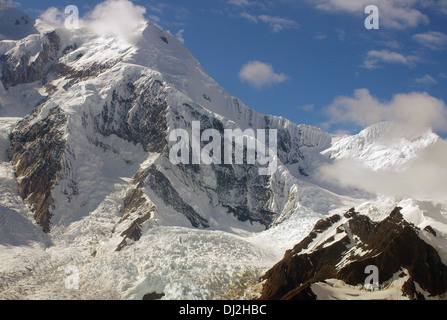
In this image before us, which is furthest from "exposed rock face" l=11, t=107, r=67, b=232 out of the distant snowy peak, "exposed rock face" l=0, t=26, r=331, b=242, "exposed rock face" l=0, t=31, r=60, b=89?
the distant snowy peak

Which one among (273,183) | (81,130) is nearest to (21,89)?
(81,130)

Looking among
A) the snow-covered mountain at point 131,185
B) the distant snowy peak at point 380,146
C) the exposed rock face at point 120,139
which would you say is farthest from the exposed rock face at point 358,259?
the distant snowy peak at point 380,146

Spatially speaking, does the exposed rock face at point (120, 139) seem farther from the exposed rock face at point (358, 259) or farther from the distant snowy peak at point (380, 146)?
the distant snowy peak at point (380, 146)

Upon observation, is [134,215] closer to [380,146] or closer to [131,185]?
[131,185]

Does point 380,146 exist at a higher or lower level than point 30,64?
lower

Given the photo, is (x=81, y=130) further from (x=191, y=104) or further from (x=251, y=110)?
(x=251, y=110)

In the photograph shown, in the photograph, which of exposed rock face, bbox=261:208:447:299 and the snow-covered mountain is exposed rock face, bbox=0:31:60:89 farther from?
exposed rock face, bbox=261:208:447:299

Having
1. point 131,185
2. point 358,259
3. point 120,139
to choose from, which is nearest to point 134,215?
point 131,185

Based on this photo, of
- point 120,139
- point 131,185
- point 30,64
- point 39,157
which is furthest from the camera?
point 30,64
